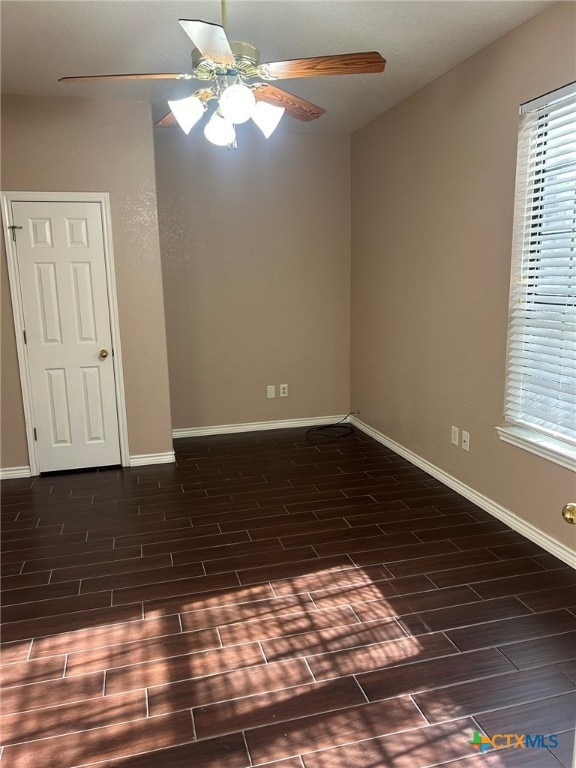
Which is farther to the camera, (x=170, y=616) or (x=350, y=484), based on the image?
(x=350, y=484)

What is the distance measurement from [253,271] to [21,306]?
6.70 ft

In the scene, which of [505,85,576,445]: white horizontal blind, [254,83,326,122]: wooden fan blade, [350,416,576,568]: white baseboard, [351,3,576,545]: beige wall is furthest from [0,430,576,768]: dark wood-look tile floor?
[254,83,326,122]: wooden fan blade

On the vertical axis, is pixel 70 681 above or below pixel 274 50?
below

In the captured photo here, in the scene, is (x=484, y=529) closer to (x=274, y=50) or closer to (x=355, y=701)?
(x=355, y=701)

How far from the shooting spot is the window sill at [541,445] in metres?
2.82

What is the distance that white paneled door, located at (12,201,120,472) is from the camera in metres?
4.16

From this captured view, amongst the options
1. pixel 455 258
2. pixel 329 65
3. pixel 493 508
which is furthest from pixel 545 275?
pixel 329 65

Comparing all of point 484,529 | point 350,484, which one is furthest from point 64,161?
point 484,529

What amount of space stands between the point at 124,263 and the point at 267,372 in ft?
5.77

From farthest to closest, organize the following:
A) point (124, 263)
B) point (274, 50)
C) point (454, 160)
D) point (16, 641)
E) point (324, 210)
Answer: point (324, 210), point (124, 263), point (454, 160), point (274, 50), point (16, 641)

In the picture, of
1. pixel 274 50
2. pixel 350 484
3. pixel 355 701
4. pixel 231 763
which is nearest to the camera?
pixel 231 763

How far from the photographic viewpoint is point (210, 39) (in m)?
1.92

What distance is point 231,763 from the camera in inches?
68.7

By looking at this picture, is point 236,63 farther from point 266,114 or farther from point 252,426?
point 252,426
